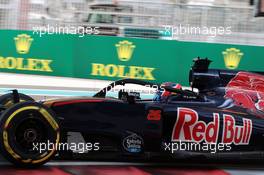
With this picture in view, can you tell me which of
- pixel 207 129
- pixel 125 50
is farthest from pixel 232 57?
pixel 207 129

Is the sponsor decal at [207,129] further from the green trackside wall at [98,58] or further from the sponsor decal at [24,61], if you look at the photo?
the sponsor decal at [24,61]

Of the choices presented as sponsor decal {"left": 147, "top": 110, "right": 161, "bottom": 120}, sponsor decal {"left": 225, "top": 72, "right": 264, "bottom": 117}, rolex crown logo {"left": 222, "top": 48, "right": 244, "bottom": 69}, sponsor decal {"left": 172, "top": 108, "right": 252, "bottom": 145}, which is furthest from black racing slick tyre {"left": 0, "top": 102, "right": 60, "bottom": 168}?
rolex crown logo {"left": 222, "top": 48, "right": 244, "bottom": 69}

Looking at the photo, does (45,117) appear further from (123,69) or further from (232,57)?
(232,57)

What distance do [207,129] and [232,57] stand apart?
6370mm

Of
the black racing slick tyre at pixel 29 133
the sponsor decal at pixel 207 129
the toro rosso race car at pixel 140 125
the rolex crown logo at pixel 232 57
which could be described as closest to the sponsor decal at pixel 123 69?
the rolex crown logo at pixel 232 57

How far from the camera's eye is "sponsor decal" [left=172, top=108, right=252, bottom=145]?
510cm

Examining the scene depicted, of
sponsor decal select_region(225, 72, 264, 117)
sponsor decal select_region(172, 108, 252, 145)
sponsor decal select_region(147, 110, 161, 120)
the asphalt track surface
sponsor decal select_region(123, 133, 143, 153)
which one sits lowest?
the asphalt track surface

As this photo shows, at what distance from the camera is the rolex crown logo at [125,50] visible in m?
11.0

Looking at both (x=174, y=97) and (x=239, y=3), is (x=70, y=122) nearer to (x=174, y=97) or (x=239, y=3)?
(x=174, y=97)

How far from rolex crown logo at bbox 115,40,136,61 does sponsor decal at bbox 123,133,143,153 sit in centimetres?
614

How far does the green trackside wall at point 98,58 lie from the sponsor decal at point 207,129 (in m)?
5.89

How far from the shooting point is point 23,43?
11.1 meters

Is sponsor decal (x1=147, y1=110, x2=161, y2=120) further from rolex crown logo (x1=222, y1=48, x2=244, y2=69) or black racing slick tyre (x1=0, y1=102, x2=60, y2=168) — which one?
rolex crown logo (x1=222, y1=48, x2=244, y2=69)

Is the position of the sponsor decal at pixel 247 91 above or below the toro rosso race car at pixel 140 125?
above
